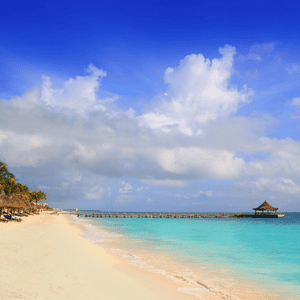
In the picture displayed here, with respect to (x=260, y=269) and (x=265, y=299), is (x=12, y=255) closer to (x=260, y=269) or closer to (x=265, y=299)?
(x=265, y=299)

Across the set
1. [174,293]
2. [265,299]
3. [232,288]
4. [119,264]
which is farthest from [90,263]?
[265,299]

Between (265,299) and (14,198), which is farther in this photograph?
(14,198)

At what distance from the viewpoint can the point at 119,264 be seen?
14461 millimetres

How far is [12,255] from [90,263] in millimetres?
3839

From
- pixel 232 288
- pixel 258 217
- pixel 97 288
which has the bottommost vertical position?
pixel 258 217

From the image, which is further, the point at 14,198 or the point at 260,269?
the point at 14,198

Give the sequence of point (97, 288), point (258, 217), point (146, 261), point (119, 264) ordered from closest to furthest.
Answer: point (97, 288), point (119, 264), point (146, 261), point (258, 217)

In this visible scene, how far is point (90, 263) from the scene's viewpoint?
13.5 m

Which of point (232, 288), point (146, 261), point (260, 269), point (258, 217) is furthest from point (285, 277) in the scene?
point (258, 217)

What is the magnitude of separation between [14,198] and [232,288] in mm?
36621

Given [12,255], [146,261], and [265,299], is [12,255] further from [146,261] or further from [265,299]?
[265,299]

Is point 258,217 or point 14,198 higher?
point 14,198

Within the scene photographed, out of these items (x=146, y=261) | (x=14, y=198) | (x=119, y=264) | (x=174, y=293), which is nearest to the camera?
(x=174, y=293)

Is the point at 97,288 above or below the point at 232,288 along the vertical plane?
above
